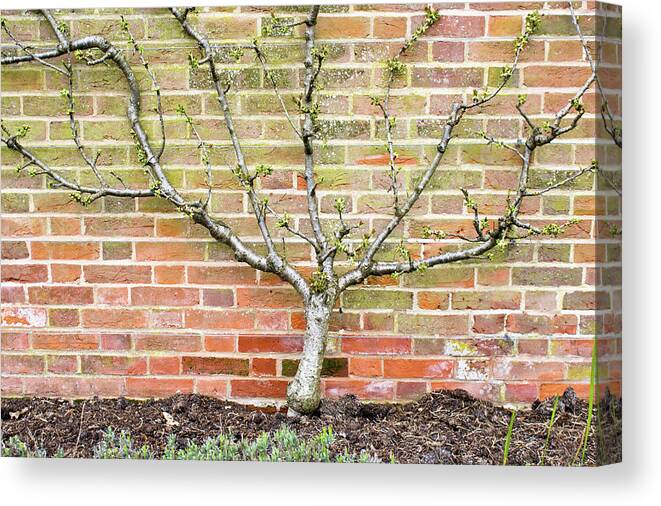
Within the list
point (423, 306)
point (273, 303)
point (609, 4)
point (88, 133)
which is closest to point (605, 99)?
point (609, 4)

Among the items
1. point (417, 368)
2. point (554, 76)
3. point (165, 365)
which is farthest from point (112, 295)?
point (554, 76)

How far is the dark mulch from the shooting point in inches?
111

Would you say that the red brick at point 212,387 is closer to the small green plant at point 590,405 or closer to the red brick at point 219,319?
the red brick at point 219,319

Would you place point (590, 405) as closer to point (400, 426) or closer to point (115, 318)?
point (400, 426)

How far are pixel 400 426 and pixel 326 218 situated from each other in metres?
0.68

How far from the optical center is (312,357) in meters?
2.88

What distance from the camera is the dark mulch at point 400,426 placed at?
2.83 m

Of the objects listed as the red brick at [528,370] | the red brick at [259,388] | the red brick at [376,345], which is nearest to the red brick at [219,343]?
the red brick at [259,388]

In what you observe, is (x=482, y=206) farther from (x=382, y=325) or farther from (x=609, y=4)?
(x=609, y=4)

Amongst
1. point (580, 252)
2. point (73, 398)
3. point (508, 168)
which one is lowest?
point (73, 398)

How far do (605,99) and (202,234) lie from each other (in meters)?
1.30

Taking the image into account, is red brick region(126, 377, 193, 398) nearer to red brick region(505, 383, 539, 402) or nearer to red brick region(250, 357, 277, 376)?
red brick region(250, 357, 277, 376)

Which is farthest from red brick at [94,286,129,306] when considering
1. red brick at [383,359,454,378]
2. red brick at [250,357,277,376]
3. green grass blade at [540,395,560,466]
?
green grass blade at [540,395,560,466]

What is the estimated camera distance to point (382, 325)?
2.89 metres
